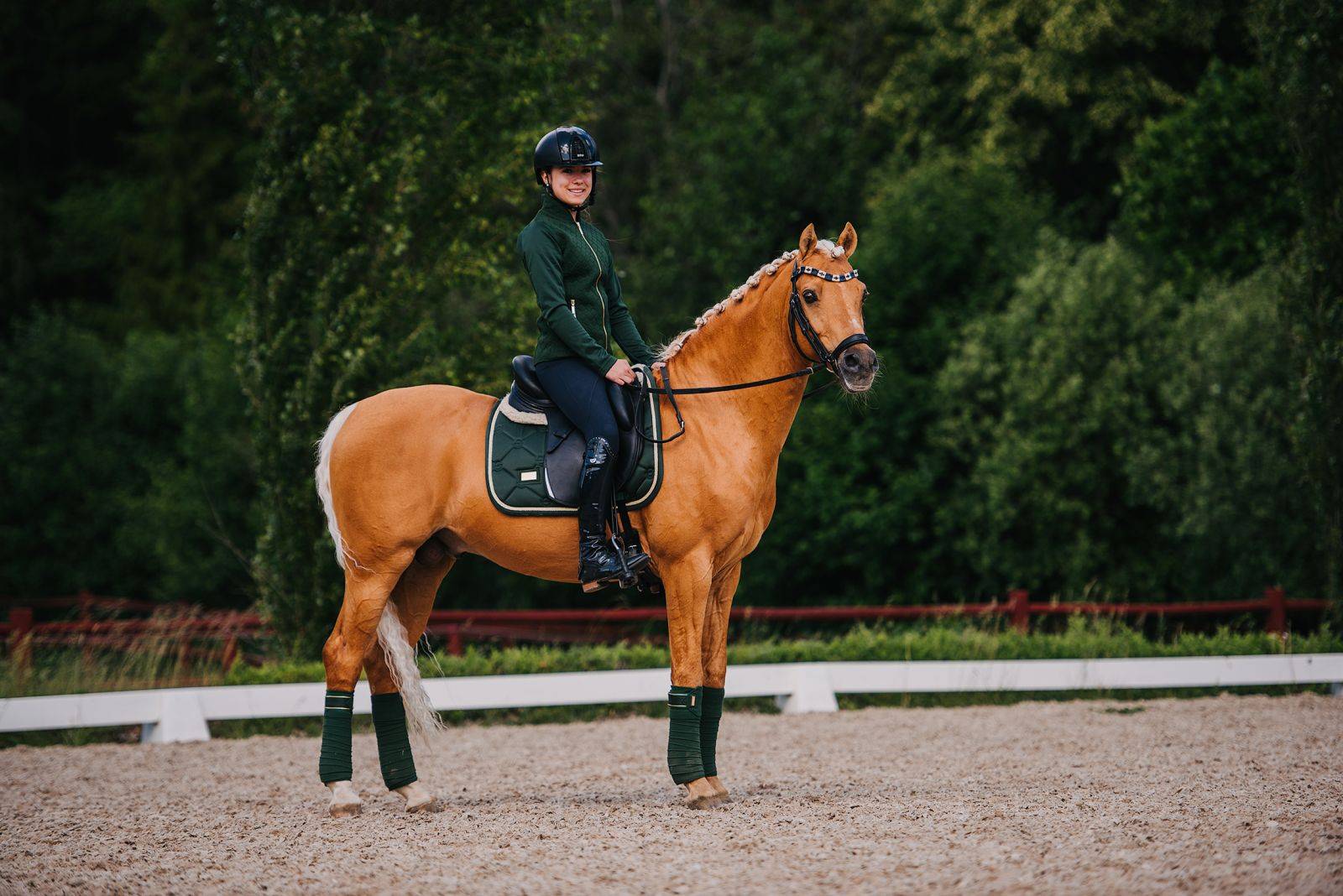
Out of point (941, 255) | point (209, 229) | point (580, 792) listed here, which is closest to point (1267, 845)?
point (580, 792)

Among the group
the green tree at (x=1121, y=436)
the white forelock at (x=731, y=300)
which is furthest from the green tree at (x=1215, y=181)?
the white forelock at (x=731, y=300)

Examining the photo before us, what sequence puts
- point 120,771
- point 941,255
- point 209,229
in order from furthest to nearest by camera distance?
point 209,229 → point 941,255 → point 120,771

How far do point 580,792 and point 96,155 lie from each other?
32883 mm

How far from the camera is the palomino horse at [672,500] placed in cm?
656

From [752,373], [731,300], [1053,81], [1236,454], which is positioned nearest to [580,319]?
[731,300]

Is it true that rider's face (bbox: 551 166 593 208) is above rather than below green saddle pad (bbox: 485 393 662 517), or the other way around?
above

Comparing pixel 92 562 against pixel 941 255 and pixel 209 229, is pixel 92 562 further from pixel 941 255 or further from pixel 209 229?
pixel 941 255

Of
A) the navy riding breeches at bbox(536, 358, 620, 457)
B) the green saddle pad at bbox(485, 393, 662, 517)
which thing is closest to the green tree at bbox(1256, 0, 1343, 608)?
the green saddle pad at bbox(485, 393, 662, 517)

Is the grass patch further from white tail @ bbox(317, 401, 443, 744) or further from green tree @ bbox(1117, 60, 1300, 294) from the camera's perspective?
green tree @ bbox(1117, 60, 1300, 294)

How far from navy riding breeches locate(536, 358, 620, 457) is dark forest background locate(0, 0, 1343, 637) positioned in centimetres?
648

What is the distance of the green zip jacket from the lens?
651 cm

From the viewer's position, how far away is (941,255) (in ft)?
74.5

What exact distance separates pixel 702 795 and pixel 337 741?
204cm

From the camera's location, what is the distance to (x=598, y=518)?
6.47 meters
